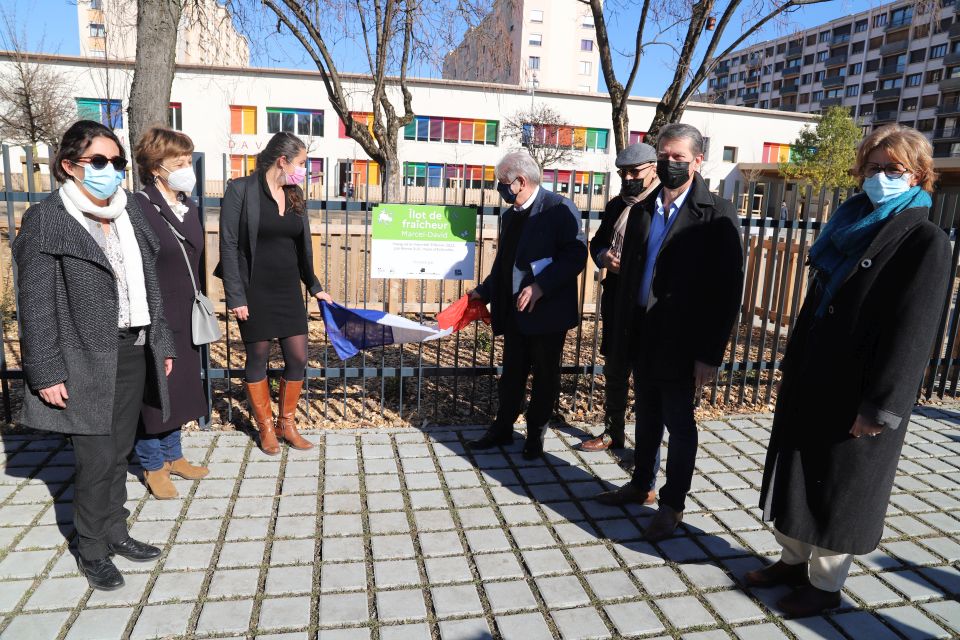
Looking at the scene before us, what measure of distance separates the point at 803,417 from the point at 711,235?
1008 mm

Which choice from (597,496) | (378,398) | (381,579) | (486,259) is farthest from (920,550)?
(486,259)

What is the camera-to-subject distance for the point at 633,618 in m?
2.88

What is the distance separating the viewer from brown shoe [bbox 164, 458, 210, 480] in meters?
4.04

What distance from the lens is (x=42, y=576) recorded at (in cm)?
302

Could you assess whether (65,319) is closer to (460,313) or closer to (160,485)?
(160,485)

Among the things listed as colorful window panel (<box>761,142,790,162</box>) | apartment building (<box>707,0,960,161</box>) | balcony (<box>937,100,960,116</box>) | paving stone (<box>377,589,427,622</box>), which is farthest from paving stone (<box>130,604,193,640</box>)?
balcony (<box>937,100,960,116</box>)

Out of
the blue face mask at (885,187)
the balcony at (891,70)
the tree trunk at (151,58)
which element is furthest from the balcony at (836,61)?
the blue face mask at (885,187)

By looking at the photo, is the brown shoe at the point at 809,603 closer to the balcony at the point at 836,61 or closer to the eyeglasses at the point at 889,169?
the eyeglasses at the point at 889,169

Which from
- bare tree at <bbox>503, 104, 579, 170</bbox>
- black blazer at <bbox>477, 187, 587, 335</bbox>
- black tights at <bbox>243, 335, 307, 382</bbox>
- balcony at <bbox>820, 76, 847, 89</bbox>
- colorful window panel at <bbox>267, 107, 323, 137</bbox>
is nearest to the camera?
black blazer at <bbox>477, 187, 587, 335</bbox>

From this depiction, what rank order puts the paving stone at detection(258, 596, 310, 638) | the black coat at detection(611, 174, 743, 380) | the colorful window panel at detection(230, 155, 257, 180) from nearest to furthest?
the paving stone at detection(258, 596, 310, 638), the black coat at detection(611, 174, 743, 380), the colorful window panel at detection(230, 155, 257, 180)

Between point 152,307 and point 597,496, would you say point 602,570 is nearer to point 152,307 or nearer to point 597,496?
point 597,496

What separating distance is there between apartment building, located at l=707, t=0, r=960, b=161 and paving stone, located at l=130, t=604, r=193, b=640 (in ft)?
193

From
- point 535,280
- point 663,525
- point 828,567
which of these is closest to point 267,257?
point 535,280

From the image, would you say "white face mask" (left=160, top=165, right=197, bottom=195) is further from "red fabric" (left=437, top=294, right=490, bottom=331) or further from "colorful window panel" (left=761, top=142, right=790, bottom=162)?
"colorful window panel" (left=761, top=142, right=790, bottom=162)
